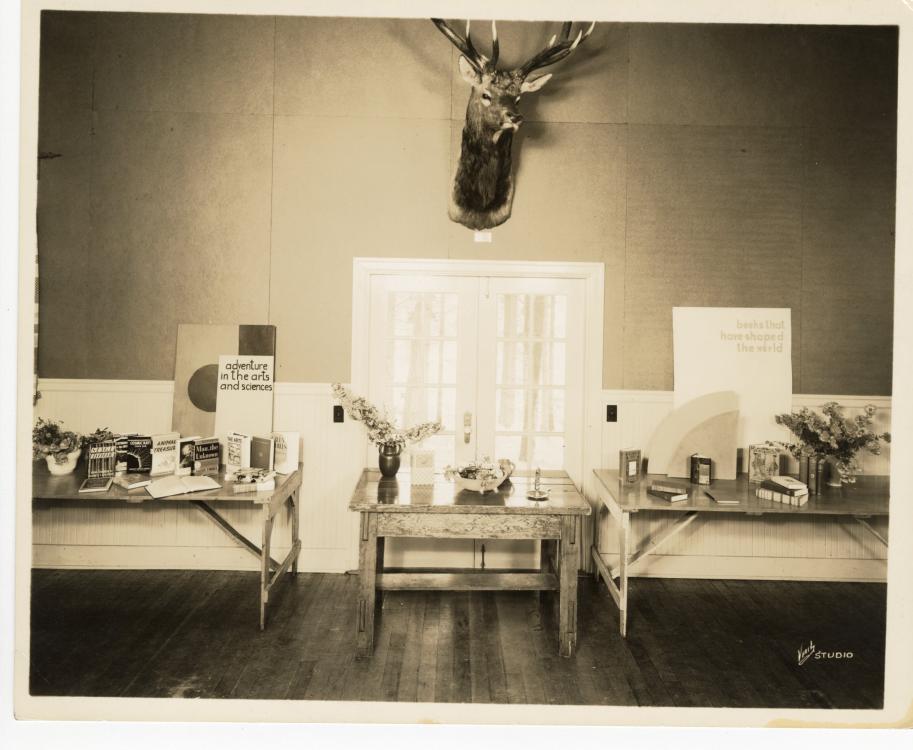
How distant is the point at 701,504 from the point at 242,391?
3.13 m

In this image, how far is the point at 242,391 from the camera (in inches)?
166

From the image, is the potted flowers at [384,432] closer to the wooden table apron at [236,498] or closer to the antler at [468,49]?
the wooden table apron at [236,498]

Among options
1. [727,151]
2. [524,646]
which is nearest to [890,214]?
[727,151]

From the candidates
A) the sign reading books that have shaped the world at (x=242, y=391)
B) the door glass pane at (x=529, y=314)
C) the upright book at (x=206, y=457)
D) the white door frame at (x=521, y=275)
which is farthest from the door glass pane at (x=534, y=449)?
the upright book at (x=206, y=457)

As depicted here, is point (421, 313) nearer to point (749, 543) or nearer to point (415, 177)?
point (415, 177)

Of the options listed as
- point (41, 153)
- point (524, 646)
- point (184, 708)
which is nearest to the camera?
point (184, 708)

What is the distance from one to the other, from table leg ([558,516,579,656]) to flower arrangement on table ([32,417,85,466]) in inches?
124

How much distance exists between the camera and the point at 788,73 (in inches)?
167

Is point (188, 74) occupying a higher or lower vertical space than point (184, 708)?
higher

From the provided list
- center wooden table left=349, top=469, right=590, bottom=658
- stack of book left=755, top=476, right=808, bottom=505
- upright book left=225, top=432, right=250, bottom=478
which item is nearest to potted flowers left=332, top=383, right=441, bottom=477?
center wooden table left=349, top=469, right=590, bottom=658

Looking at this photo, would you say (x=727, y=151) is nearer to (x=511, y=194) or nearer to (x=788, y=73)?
(x=788, y=73)

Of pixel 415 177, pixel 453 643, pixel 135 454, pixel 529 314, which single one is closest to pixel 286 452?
pixel 135 454

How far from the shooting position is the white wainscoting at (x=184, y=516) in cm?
420

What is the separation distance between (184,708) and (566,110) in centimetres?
413
